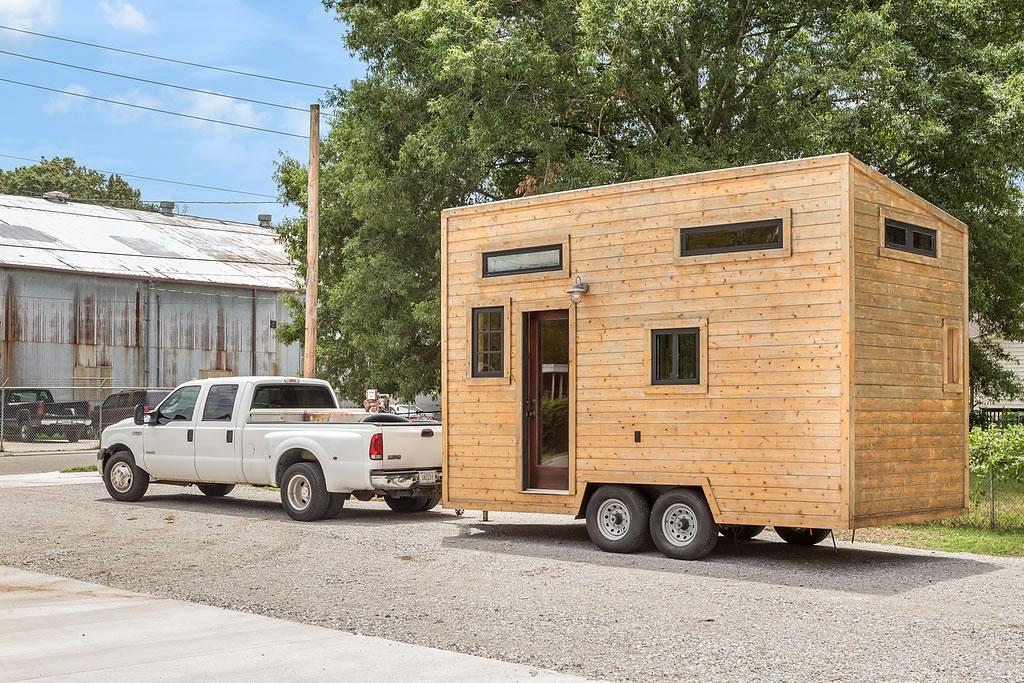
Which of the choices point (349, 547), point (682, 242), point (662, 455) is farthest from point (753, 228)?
point (349, 547)

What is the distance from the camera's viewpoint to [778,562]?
1242cm

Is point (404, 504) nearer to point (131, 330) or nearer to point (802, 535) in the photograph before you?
point (802, 535)

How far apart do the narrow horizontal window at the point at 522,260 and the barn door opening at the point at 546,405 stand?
1.78 ft

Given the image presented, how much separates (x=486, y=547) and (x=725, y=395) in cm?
327

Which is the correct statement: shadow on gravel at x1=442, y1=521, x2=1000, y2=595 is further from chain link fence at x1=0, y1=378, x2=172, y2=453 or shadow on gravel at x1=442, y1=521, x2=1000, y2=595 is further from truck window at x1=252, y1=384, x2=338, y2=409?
chain link fence at x1=0, y1=378, x2=172, y2=453

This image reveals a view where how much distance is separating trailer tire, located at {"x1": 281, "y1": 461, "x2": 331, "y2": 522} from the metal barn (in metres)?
26.9

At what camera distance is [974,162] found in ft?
72.9

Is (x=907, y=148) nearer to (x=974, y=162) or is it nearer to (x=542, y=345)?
(x=974, y=162)

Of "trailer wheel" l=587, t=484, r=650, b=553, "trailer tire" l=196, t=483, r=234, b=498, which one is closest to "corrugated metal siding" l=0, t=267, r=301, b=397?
"trailer tire" l=196, t=483, r=234, b=498

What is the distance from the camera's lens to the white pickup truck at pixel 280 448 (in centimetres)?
1551

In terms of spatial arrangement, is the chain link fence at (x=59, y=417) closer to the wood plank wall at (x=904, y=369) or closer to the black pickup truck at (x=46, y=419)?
the black pickup truck at (x=46, y=419)

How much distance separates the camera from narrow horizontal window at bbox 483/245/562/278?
13930mm

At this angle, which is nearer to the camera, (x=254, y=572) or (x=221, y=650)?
(x=221, y=650)

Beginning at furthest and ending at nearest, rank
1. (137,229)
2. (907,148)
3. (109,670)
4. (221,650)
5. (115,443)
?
(137,229) < (907,148) < (115,443) < (221,650) < (109,670)
